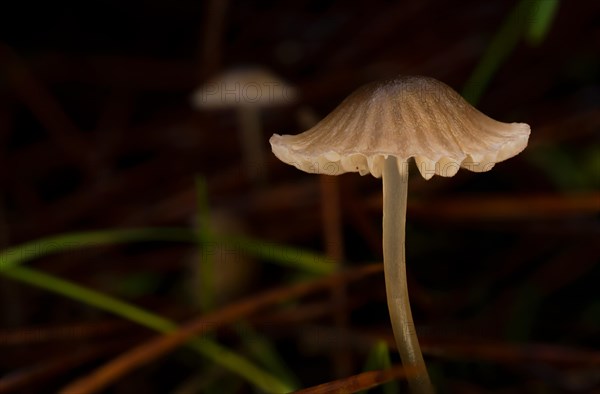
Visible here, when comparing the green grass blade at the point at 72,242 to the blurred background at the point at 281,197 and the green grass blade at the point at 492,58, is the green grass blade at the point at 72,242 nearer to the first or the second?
the blurred background at the point at 281,197

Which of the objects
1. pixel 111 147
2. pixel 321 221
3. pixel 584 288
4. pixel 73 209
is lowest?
pixel 584 288

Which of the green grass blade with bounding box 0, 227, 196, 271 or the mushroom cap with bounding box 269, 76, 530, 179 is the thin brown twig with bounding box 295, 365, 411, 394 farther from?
the green grass blade with bounding box 0, 227, 196, 271

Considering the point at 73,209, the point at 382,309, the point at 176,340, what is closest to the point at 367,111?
the point at 176,340

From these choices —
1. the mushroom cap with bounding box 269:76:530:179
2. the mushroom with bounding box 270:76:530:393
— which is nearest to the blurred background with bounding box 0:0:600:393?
the mushroom with bounding box 270:76:530:393

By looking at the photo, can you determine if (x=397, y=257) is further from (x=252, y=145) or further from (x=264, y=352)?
(x=252, y=145)

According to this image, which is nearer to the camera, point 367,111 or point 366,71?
point 367,111

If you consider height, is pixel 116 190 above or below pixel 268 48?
below

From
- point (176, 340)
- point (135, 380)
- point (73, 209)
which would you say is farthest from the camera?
point (73, 209)

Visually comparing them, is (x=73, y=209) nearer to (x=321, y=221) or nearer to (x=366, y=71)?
(x=321, y=221)
